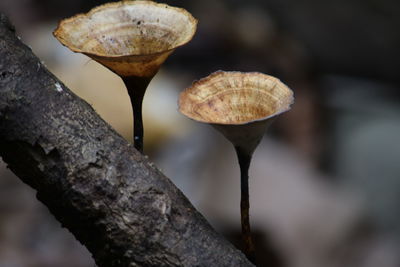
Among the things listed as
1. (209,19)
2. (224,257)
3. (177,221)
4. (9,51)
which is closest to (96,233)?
(177,221)

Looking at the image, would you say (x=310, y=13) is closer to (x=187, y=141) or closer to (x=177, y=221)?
(x=187, y=141)

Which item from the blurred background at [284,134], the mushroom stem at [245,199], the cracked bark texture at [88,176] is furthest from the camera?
the blurred background at [284,134]

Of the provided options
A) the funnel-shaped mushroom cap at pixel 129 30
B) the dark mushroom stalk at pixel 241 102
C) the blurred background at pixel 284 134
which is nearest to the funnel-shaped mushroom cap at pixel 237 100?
the dark mushroom stalk at pixel 241 102

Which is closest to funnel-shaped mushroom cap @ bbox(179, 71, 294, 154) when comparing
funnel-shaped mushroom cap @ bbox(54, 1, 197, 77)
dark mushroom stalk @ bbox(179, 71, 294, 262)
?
dark mushroom stalk @ bbox(179, 71, 294, 262)

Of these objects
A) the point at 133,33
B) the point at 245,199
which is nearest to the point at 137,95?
the point at 133,33

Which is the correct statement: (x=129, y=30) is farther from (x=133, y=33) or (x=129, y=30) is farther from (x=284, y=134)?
(x=284, y=134)

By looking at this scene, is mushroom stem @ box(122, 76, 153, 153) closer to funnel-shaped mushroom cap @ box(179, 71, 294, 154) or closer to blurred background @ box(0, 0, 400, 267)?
funnel-shaped mushroom cap @ box(179, 71, 294, 154)

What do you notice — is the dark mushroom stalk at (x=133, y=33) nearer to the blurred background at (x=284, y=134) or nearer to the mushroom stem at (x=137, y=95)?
the mushroom stem at (x=137, y=95)
